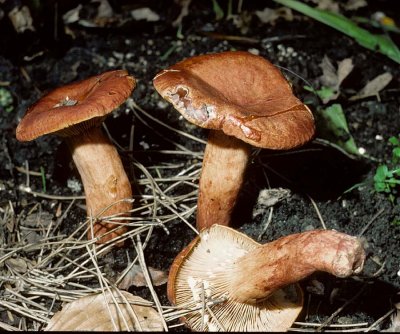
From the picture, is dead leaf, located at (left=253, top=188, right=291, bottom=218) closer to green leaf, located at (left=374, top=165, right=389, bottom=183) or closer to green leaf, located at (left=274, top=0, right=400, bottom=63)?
green leaf, located at (left=374, top=165, right=389, bottom=183)

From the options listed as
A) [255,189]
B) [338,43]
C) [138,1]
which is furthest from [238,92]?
[138,1]

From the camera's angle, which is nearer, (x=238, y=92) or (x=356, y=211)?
(x=238, y=92)

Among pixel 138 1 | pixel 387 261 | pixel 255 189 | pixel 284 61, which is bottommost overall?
pixel 387 261

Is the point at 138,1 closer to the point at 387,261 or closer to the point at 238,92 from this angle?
the point at 238,92

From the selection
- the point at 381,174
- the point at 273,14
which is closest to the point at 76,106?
the point at 381,174

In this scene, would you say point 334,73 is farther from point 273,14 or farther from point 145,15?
point 145,15

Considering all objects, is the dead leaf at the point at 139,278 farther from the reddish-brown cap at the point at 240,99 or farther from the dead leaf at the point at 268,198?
the reddish-brown cap at the point at 240,99

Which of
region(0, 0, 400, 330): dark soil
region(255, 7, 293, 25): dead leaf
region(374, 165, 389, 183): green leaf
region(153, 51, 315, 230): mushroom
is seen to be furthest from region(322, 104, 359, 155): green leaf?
region(255, 7, 293, 25): dead leaf
